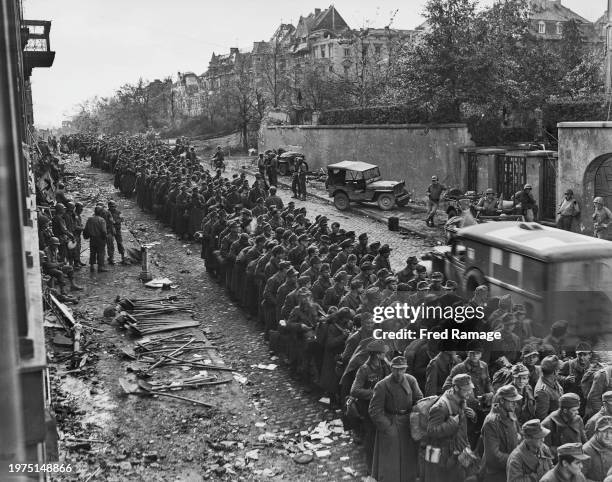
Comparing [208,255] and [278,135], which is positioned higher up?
[278,135]

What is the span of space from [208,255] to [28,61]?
6956 millimetres

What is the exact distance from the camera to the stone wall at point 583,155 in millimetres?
19203

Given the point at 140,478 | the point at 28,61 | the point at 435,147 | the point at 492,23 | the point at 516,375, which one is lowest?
the point at 140,478

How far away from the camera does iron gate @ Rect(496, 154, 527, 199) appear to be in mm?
22984

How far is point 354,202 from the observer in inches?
1014

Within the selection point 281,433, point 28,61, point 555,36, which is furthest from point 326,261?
point 555,36

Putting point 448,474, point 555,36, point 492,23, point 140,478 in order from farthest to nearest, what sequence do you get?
point 555,36 < point 492,23 < point 140,478 < point 448,474

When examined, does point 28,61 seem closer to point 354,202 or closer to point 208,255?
point 208,255

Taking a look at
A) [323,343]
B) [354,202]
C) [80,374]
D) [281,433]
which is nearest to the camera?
[281,433]

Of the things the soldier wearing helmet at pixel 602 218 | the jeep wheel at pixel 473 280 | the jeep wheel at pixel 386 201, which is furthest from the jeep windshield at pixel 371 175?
the jeep wheel at pixel 473 280

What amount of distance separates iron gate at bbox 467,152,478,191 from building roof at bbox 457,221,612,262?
13933 mm

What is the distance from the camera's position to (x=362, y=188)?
25.3 metres

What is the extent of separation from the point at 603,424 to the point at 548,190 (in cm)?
1610

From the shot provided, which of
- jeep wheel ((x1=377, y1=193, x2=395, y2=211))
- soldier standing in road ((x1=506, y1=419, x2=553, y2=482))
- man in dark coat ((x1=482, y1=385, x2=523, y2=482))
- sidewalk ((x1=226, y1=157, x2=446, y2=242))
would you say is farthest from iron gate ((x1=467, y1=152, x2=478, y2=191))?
soldier standing in road ((x1=506, y1=419, x2=553, y2=482))
